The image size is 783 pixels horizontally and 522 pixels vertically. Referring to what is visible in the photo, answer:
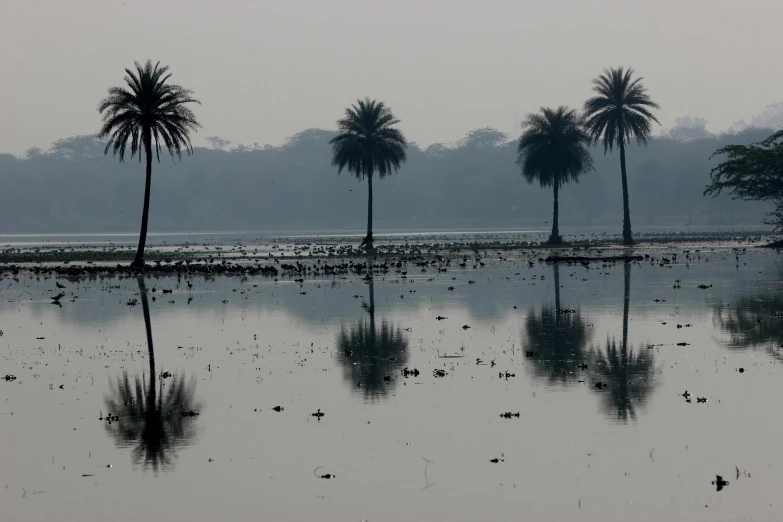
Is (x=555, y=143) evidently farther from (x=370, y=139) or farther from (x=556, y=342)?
(x=556, y=342)

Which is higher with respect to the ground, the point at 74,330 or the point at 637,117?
the point at 637,117

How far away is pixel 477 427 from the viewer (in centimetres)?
1641

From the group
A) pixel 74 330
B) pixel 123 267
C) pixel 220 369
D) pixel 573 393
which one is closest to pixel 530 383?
pixel 573 393

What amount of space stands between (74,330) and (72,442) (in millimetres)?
15482

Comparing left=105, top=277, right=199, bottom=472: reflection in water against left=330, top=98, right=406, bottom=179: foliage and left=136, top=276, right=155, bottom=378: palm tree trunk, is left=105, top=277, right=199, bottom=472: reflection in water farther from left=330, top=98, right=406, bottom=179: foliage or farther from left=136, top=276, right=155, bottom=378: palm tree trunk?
left=330, top=98, right=406, bottom=179: foliage

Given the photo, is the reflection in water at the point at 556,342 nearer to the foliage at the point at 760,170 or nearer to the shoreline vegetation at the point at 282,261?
the shoreline vegetation at the point at 282,261

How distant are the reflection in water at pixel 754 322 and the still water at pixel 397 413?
0.13 meters

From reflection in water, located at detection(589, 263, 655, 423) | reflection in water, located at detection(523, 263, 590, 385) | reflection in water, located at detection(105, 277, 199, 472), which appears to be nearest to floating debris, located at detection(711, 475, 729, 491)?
reflection in water, located at detection(589, 263, 655, 423)

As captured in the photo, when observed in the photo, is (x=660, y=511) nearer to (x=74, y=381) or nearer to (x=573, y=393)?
(x=573, y=393)

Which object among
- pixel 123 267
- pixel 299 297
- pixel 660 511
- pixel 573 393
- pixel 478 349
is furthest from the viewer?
pixel 123 267

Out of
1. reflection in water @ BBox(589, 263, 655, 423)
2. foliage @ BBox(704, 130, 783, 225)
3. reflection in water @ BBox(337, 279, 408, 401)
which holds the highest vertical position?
foliage @ BBox(704, 130, 783, 225)

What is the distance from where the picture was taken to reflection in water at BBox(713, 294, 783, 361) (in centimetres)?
2484

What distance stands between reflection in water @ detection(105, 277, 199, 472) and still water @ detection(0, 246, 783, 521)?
6cm

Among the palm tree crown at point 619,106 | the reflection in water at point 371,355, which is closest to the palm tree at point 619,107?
the palm tree crown at point 619,106
